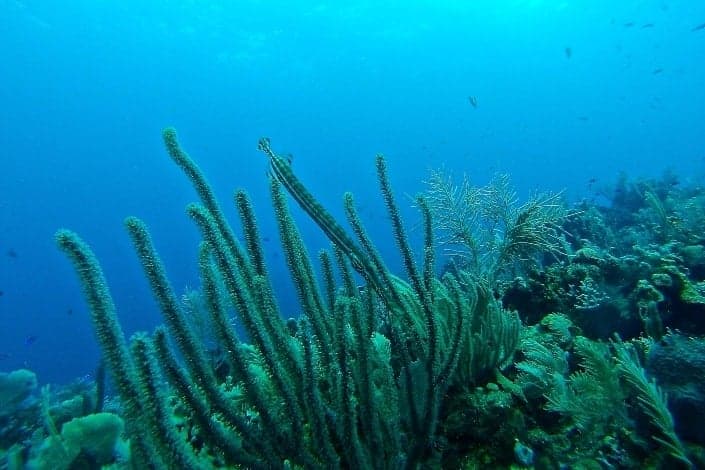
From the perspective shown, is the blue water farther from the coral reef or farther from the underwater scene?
the coral reef

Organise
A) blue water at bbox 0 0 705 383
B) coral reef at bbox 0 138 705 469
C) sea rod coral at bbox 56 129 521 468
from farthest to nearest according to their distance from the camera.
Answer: blue water at bbox 0 0 705 383
coral reef at bbox 0 138 705 469
sea rod coral at bbox 56 129 521 468

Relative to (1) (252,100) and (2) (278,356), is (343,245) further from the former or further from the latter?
(1) (252,100)

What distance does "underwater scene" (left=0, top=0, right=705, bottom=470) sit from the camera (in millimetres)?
2445

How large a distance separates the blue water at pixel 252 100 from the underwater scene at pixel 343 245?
591mm

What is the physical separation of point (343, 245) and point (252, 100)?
75077 millimetres

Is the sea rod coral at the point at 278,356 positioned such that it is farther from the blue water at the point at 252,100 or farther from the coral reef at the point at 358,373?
the blue water at the point at 252,100

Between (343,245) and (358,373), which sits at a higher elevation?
(343,245)

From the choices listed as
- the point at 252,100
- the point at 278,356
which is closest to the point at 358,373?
the point at 278,356

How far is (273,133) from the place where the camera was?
91000 mm

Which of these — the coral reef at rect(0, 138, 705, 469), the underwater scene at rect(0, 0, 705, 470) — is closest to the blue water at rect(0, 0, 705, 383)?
the underwater scene at rect(0, 0, 705, 470)

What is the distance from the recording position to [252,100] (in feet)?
235

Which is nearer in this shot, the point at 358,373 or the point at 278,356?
the point at 278,356

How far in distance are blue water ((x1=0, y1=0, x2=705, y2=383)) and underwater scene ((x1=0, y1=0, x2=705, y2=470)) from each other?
0.59 metres

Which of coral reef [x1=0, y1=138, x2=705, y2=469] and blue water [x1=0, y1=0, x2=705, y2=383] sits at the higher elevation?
blue water [x1=0, y1=0, x2=705, y2=383]
